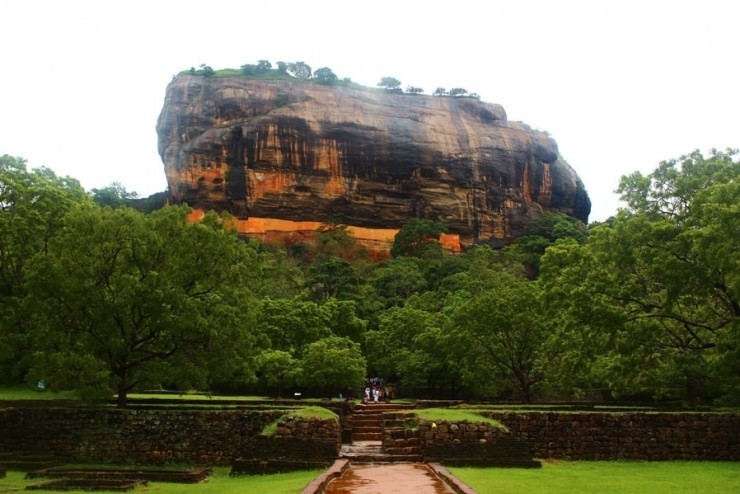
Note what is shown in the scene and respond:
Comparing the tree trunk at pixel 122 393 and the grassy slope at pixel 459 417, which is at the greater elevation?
the tree trunk at pixel 122 393

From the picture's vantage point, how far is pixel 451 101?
9331cm

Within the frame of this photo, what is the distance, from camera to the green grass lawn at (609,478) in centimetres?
1126

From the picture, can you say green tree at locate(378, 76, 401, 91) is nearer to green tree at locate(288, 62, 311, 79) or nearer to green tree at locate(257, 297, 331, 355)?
green tree at locate(288, 62, 311, 79)

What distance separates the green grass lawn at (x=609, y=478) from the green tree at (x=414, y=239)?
2296 inches

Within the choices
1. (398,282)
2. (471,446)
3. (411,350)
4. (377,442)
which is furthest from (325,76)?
(471,446)

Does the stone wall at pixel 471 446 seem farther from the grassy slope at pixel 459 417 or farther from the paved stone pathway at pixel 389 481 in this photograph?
the paved stone pathway at pixel 389 481

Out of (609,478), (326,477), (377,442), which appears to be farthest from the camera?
(377,442)

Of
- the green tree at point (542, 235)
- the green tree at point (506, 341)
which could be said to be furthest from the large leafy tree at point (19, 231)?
the green tree at point (542, 235)

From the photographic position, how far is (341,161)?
270 ft

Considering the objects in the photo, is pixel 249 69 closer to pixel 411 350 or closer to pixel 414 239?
pixel 414 239

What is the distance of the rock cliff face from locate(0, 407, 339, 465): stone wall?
6231cm

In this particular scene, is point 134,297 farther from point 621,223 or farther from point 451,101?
point 451,101

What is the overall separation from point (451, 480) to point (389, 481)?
125 centimetres

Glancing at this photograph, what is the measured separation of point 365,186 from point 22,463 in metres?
69.1
